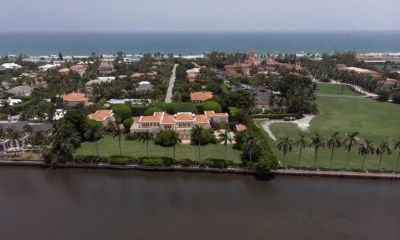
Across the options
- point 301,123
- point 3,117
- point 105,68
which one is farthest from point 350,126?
point 105,68

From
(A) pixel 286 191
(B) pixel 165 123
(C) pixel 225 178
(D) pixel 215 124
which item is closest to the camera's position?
(A) pixel 286 191

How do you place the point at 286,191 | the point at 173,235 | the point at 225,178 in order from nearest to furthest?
1. the point at 173,235
2. the point at 286,191
3. the point at 225,178

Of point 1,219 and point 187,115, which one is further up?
point 187,115

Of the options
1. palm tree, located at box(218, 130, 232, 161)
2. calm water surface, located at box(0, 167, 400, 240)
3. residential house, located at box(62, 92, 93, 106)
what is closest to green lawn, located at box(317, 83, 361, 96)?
palm tree, located at box(218, 130, 232, 161)

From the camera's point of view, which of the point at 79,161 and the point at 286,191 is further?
the point at 79,161

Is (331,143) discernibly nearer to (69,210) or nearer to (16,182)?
(69,210)

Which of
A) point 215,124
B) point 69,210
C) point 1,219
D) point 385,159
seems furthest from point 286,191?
point 1,219

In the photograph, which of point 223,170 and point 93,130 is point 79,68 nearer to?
point 93,130
